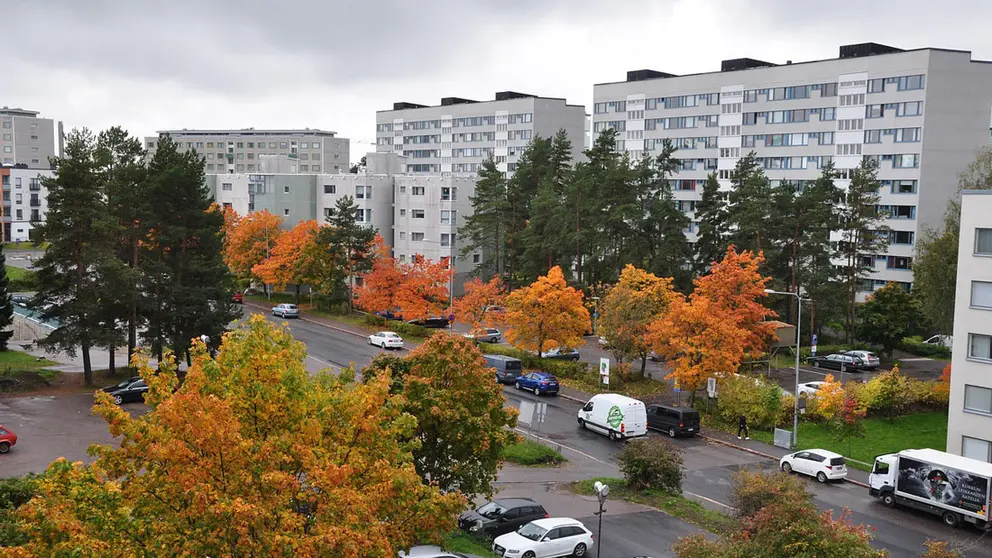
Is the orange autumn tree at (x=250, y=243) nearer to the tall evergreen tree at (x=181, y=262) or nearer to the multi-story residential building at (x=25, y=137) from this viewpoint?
the tall evergreen tree at (x=181, y=262)

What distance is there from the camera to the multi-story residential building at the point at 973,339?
35.7 metres

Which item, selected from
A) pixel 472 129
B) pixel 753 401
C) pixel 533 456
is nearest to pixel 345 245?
pixel 533 456

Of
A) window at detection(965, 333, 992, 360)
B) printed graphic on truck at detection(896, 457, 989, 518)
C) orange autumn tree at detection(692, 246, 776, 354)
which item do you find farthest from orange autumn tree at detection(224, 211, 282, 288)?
printed graphic on truck at detection(896, 457, 989, 518)

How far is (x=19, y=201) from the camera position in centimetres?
13575

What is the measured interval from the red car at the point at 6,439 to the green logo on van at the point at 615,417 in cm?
2505

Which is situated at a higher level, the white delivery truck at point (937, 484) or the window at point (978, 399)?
the window at point (978, 399)

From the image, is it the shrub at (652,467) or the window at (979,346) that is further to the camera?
the window at (979,346)

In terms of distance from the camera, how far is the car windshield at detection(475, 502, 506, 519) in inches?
1025

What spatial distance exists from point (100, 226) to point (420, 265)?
26.9 metres

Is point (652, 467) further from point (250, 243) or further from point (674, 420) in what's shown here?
point (250, 243)

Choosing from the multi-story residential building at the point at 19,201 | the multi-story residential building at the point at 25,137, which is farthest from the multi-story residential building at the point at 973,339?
the multi-story residential building at the point at 25,137

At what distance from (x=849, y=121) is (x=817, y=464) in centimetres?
5503

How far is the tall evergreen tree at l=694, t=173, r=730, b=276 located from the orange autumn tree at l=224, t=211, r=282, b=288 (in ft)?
127

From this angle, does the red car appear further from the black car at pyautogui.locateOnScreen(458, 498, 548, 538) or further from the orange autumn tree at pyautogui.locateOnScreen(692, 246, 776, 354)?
the orange autumn tree at pyautogui.locateOnScreen(692, 246, 776, 354)
